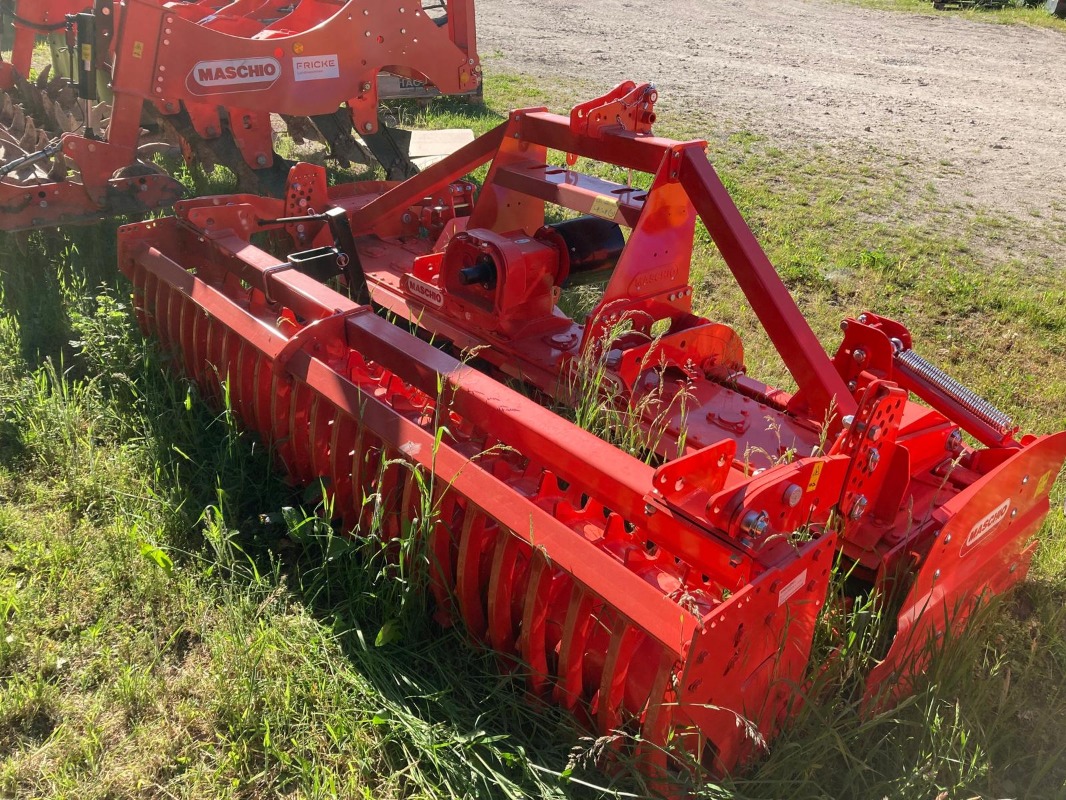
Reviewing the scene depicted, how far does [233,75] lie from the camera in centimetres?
535

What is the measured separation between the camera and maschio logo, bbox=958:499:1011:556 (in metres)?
2.80

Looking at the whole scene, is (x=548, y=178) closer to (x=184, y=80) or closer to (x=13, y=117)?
(x=184, y=80)

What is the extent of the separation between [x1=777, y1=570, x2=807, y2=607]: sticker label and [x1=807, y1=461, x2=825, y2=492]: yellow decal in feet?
0.82

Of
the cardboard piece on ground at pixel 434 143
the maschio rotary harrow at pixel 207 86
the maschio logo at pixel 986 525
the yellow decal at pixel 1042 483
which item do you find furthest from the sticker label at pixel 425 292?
the cardboard piece on ground at pixel 434 143

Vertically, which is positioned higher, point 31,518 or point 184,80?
point 184,80

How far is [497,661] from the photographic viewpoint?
8.57 ft

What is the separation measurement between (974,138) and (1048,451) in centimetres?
700

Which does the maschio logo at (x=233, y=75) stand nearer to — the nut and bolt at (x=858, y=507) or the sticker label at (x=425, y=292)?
the sticker label at (x=425, y=292)

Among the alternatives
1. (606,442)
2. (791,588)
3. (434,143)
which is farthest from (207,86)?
(791,588)

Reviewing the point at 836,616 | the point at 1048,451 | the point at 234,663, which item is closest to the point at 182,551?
the point at 234,663

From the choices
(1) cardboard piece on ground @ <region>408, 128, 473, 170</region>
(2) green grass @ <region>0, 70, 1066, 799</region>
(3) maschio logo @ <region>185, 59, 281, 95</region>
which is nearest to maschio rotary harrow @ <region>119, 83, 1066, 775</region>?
(2) green grass @ <region>0, 70, 1066, 799</region>

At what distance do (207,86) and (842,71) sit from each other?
9011 mm

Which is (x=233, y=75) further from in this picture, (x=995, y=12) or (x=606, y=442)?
(x=995, y=12)

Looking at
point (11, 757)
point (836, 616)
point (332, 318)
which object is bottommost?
→ point (11, 757)
